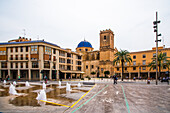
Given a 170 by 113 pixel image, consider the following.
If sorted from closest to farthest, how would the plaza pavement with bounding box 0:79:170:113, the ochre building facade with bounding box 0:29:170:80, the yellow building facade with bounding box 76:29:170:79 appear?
1. the plaza pavement with bounding box 0:79:170:113
2. the ochre building facade with bounding box 0:29:170:80
3. the yellow building facade with bounding box 76:29:170:79

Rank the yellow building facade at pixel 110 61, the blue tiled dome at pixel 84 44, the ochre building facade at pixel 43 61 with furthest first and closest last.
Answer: the blue tiled dome at pixel 84 44
the yellow building facade at pixel 110 61
the ochre building facade at pixel 43 61

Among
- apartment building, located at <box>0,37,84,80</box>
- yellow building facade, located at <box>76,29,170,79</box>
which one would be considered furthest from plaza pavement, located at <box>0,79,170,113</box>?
yellow building facade, located at <box>76,29,170,79</box>

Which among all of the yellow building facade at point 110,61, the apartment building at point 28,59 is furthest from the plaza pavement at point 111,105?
the yellow building facade at point 110,61

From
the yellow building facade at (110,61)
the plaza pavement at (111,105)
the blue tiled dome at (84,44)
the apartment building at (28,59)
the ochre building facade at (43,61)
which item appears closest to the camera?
the plaza pavement at (111,105)

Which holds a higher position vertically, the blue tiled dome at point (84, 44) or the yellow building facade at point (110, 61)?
the blue tiled dome at point (84, 44)

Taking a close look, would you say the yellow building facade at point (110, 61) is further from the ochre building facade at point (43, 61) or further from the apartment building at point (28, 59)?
the apartment building at point (28, 59)

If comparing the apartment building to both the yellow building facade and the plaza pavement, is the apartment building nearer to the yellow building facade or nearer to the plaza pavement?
the yellow building facade

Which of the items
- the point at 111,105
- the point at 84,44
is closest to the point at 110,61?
the point at 84,44

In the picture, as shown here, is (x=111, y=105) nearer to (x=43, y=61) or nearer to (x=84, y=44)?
(x=43, y=61)

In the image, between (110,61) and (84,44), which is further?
(84,44)

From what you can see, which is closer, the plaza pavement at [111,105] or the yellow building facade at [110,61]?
the plaza pavement at [111,105]

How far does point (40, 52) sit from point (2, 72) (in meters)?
15.6

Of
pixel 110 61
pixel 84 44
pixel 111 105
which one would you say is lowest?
pixel 111 105

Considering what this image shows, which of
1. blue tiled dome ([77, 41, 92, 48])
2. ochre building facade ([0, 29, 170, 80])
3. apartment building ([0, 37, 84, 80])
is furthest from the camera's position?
blue tiled dome ([77, 41, 92, 48])
